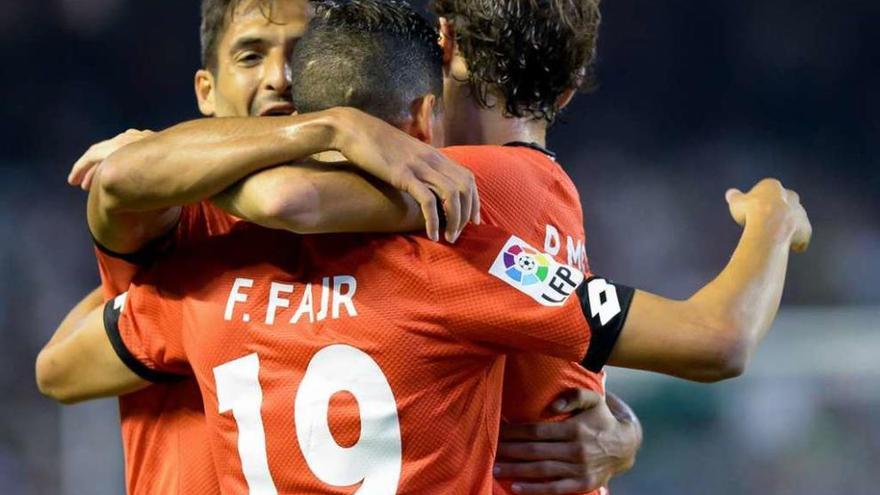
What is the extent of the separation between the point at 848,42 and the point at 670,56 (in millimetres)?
1068

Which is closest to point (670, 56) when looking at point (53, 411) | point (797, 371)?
point (797, 371)

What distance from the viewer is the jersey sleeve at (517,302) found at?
→ 2035mm

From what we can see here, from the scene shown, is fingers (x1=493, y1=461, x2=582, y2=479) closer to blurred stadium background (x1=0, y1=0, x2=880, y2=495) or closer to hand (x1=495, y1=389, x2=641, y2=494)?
hand (x1=495, y1=389, x2=641, y2=494)

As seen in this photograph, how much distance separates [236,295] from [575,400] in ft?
2.43

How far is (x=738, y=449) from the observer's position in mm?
6445

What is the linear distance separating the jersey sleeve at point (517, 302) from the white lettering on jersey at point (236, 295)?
317 mm

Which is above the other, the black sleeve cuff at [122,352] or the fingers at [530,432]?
the black sleeve cuff at [122,352]

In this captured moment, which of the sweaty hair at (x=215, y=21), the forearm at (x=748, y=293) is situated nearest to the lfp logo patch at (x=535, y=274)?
the forearm at (x=748, y=293)

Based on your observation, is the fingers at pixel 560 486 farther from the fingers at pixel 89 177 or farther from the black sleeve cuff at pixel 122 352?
the fingers at pixel 89 177

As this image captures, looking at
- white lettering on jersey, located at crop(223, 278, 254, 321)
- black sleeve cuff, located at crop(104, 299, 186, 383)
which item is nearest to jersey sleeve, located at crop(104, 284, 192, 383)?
black sleeve cuff, located at crop(104, 299, 186, 383)

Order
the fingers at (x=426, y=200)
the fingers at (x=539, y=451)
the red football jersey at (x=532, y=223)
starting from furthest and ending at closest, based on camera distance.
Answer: the fingers at (x=539, y=451), the red football jersey at (x=532, y=223), the fingers at (x=426, y=200)

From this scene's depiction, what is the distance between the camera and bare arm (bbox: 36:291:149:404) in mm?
2316

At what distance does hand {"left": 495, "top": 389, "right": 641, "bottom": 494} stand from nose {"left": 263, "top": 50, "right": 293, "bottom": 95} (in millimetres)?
909

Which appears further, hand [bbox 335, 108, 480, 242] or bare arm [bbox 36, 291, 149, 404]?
bare arm [bbox 36, 291, 149, 404]
